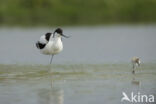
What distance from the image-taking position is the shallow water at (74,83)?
909 cm

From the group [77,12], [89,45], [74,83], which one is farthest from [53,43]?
[77,12]

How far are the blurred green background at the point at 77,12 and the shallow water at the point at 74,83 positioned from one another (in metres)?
16.3

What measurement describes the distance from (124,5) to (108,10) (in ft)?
3.19

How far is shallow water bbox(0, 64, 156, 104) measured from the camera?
909 cm

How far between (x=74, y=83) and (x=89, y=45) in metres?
8.07

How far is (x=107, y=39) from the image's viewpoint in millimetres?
19844

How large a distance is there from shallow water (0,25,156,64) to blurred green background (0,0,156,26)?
148 inches

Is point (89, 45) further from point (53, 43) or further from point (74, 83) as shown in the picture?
point (74, 83)

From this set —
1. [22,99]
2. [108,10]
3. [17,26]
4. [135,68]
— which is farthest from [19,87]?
[108,10]

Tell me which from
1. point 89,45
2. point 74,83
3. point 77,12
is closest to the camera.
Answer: point 74,83

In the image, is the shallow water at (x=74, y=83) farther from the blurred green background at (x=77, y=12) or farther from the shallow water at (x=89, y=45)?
the blurred green background at (x=77, y=12)

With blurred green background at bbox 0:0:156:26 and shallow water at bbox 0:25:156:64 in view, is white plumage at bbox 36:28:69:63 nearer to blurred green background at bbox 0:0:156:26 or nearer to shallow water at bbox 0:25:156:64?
shallow water at bbox 0:25:156:64

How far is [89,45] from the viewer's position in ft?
60.7

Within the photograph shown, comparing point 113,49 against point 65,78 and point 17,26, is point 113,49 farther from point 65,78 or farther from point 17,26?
point 17,26
